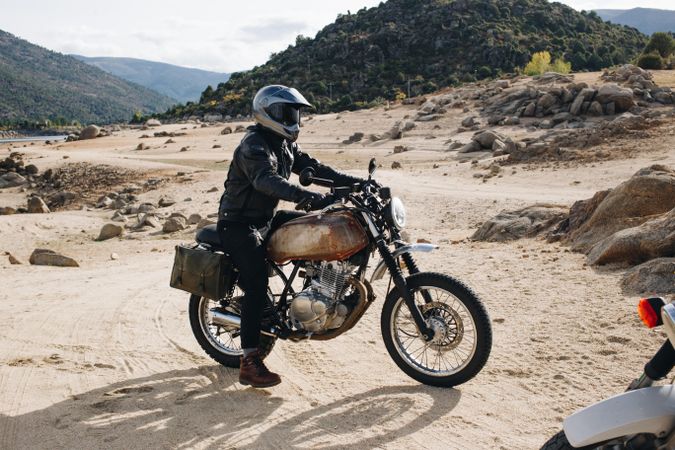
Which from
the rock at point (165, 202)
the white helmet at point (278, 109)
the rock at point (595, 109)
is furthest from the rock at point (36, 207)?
the rock at point (595, 109)

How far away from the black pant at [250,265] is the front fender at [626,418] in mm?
2688

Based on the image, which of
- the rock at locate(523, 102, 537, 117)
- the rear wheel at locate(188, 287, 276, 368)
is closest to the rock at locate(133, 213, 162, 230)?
the rear wheel at locate(188, 287, 276, 368)

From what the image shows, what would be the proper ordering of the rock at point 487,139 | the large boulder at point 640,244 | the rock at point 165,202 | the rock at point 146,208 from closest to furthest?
the large boulder at point 640,244 → the rock at point 146,208 → the rock at point 165,202 → the rock at point 487,139

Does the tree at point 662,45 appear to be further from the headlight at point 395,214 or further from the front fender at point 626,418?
the front fender at point 626,418

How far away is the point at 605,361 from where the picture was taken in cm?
535

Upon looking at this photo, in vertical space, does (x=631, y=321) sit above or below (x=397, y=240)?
below

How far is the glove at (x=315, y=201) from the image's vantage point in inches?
183

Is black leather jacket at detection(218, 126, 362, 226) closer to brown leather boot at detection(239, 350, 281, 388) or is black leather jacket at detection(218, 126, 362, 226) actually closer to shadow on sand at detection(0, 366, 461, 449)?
brown leather boot at detection(239, 350, 281, 388)

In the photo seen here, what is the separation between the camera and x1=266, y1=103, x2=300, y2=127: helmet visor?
5.06 meters

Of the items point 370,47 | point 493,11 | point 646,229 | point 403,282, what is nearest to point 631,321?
point 646,229

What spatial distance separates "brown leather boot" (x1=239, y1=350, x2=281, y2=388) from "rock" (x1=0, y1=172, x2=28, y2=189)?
27540 mm

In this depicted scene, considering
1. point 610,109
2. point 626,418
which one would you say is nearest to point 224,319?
point 626,418

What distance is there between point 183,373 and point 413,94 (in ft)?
208

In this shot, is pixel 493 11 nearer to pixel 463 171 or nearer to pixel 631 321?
pixel 463 171
